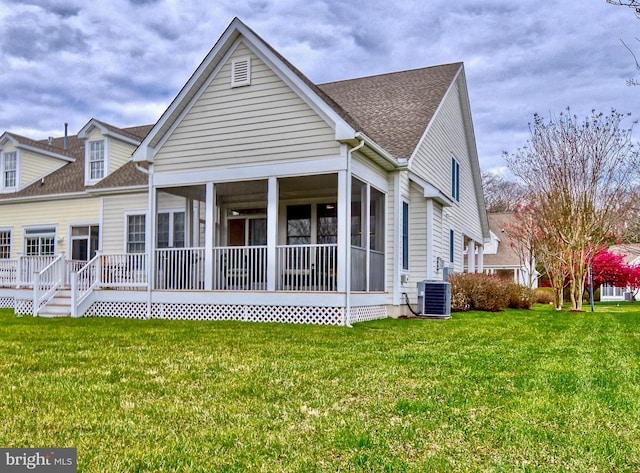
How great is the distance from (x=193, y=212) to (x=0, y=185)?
10.4 m

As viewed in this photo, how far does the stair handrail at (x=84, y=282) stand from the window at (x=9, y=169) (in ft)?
30.4

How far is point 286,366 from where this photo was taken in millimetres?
5684

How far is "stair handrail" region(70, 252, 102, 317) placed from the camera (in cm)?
1334

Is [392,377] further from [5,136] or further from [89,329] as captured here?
[5,136]

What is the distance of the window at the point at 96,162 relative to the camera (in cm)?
1905

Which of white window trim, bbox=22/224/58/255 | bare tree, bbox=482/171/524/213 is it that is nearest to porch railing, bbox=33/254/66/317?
white window trim, bbox=22/224/58/255

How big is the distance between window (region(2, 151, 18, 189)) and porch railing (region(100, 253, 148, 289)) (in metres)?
9.56

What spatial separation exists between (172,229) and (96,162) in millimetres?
4718

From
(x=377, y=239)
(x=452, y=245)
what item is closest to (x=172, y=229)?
(x=377, y=239)

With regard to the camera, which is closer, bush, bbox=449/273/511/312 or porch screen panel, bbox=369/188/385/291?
porch screen panel, bbox=369/188/385/291

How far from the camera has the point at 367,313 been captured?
12375mm

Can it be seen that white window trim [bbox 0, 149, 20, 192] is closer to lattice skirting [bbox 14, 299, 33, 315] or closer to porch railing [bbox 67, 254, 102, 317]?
lattice skirting [bbox 14, 299, 33, 315]

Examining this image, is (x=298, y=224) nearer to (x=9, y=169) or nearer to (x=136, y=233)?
(x=136, y=233)

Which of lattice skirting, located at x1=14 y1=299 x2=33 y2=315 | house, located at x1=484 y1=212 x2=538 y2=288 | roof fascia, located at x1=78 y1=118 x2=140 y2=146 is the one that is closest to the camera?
lattice skirting, located at x1=14 y1=299 x2=33 y2=315
